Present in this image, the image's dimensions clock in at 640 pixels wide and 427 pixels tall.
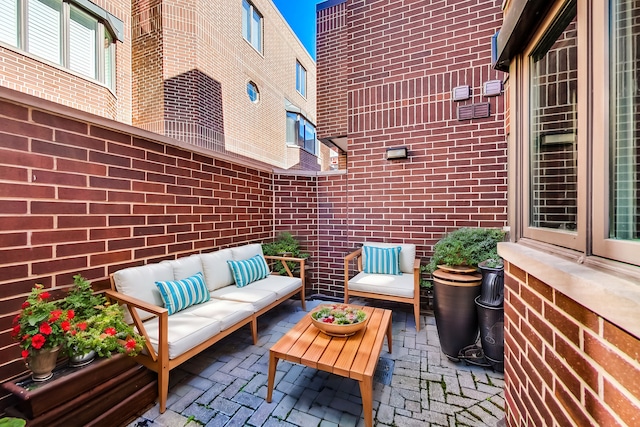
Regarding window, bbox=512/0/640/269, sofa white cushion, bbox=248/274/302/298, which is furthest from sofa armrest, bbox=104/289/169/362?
window, bbox=512/0/640/269

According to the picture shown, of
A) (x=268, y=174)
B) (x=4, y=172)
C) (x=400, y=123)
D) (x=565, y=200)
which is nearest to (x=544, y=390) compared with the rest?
(x=565, y=200)

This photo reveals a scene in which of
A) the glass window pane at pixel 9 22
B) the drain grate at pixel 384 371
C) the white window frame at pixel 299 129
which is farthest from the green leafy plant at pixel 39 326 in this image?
the white window frame at pixel 299 129

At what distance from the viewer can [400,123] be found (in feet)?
12.4

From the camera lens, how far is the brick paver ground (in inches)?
68.7

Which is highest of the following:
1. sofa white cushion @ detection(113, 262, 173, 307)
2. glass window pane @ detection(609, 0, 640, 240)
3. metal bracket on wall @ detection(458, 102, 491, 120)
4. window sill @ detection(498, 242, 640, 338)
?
metal bracket on wall @ detection(458, 102, 491, 120)

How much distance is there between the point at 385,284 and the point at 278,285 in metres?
1.29

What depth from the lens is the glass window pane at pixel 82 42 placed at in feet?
16.1

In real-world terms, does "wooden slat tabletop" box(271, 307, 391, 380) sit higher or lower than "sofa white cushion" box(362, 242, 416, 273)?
lower

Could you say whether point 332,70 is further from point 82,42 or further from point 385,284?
point 82,42

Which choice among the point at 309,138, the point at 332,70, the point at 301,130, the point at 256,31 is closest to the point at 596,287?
the point at 332,70

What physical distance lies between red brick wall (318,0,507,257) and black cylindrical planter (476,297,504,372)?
143 cm

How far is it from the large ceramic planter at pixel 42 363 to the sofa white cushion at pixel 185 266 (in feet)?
3.43

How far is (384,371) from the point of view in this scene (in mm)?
2273

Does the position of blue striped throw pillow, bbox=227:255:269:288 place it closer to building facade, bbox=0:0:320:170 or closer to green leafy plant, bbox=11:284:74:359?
green leafy plant, bbox=11:284:74:359
